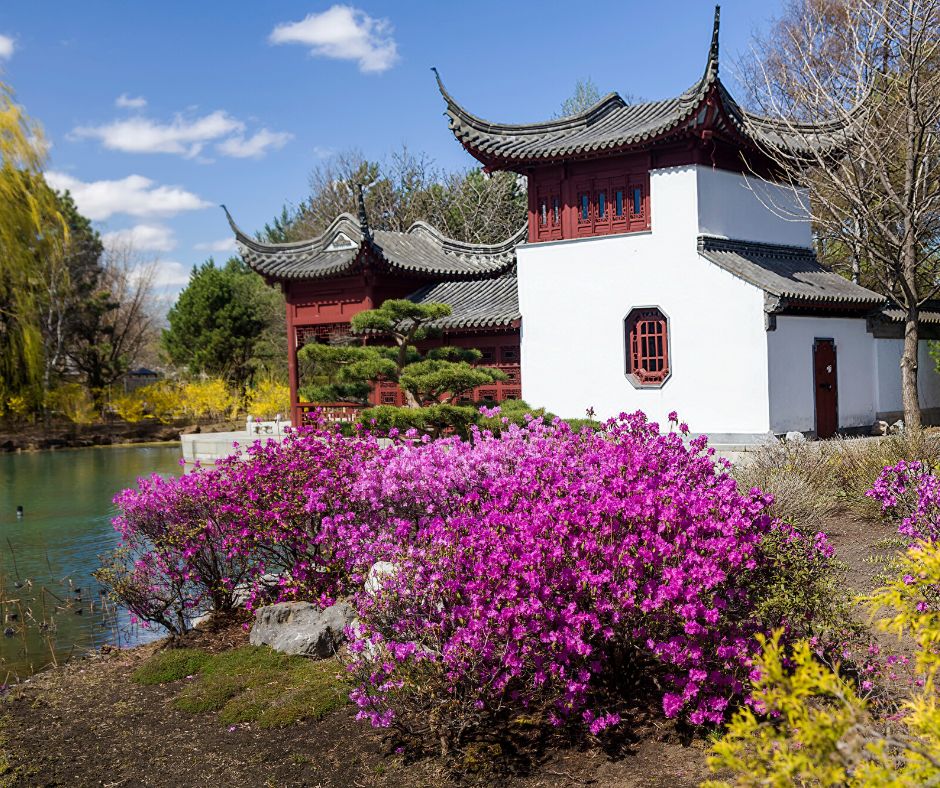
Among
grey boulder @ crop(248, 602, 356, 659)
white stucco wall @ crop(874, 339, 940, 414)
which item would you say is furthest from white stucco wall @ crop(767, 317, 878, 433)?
grey boulder @ crop(248, 602, 356, 659)

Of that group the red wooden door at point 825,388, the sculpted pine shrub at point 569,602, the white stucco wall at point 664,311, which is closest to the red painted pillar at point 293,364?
the white stucco wall at point 664,311

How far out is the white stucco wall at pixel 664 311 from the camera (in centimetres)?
1491

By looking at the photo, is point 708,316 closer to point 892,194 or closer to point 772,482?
point 892,194

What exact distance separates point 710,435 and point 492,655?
11.8 metres

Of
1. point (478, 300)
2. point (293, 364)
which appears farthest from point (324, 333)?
point (478, 300)

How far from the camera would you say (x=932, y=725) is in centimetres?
211

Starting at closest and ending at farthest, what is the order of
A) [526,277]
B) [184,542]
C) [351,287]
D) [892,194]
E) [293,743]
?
[293,743] < [184,542] < [892,194] < [526,277] < [351,287]

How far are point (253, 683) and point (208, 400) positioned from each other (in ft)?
95.6

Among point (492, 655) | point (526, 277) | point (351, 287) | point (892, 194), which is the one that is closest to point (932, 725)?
point (492, 655)

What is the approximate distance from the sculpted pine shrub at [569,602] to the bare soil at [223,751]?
187mm

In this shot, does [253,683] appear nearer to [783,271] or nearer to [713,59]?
[713,59]

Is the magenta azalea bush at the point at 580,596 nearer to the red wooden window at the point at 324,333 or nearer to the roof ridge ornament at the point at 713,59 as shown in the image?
the roof ridge ornament at the point at 713,59

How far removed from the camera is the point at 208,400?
33656mm

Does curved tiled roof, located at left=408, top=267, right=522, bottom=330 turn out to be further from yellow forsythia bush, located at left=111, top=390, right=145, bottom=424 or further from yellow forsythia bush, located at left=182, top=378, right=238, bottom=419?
yellow forsythia bush, located at left=111, top=390, right=145, bottom=424
